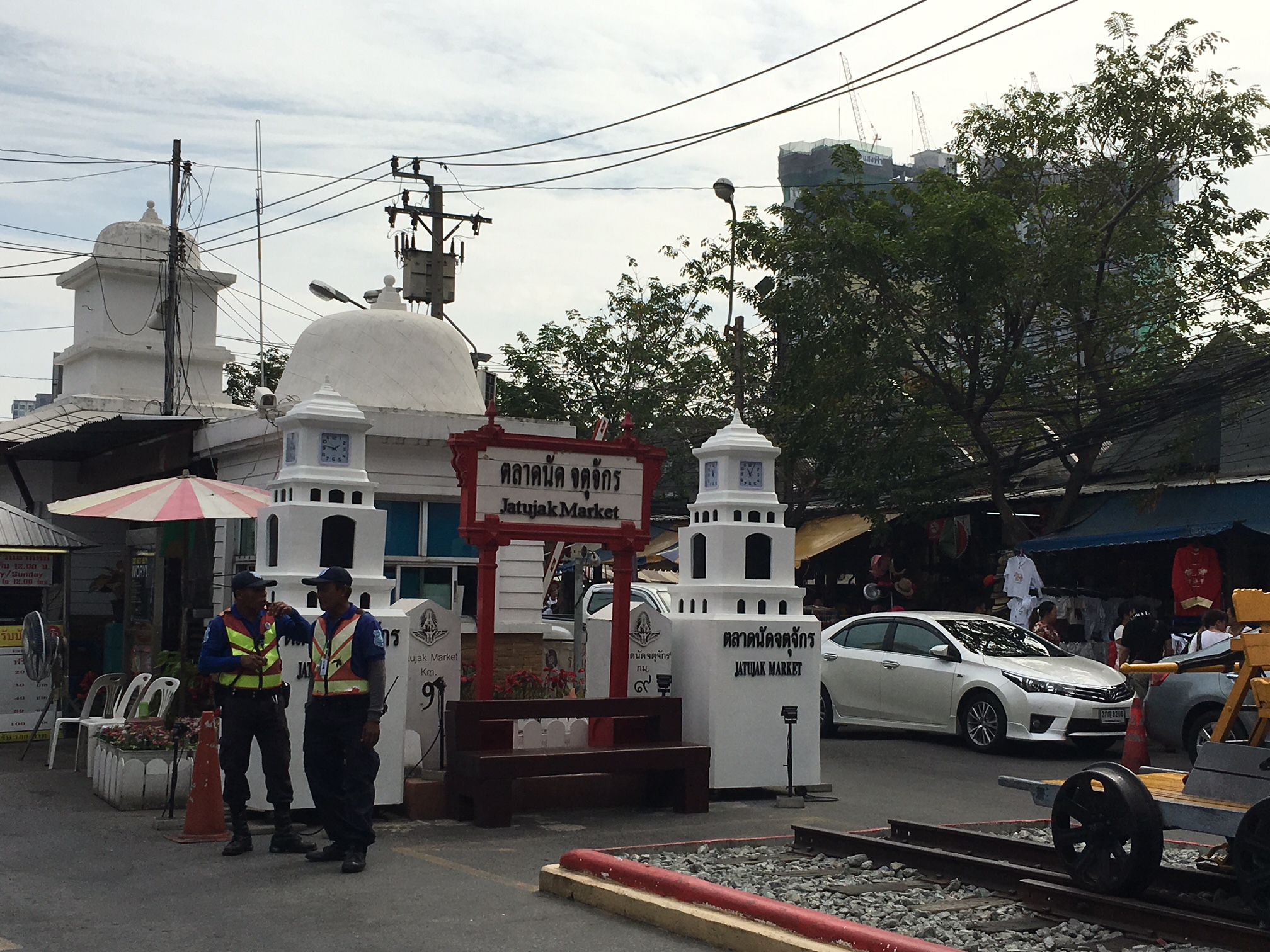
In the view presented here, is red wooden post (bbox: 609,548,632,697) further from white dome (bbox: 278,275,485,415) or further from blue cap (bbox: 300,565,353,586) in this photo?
white dome (bbox: 278,275,485,415)

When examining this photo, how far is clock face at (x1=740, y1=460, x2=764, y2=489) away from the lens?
1252 centimetres

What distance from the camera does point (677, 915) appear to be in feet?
23.2

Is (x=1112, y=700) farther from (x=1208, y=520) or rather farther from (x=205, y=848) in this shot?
(x=205, y=848)

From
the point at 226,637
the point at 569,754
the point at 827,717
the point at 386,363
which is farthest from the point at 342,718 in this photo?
the point at 827,717

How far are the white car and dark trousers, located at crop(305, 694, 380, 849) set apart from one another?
7954mm

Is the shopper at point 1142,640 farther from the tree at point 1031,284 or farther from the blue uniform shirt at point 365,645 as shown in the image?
the blue uniform shirt at point 365,645

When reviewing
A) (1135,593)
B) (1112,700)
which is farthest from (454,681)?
(1135,593)

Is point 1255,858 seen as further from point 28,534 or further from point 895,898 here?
point 28,534

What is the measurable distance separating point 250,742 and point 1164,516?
1535cm

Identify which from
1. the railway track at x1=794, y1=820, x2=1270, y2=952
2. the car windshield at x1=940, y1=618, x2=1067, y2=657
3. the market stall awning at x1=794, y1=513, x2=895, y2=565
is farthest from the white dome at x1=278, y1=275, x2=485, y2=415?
the railway track at x1=794, y1=820, x2=1270, y2=952

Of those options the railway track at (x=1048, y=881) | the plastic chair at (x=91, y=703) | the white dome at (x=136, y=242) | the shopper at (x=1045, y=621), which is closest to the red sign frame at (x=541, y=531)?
the railway track at (x=1048, y=881)

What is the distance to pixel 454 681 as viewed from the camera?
38.2ft

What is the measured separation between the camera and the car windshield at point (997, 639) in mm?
16125

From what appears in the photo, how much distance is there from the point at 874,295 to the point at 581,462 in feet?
40.7
